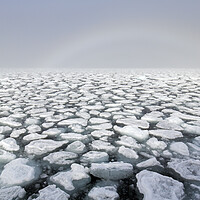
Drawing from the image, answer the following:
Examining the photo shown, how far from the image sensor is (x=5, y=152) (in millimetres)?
1252

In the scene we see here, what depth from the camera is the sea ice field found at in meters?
Result: 0.92

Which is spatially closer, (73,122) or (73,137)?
(73,137)

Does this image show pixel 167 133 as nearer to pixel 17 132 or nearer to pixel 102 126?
pixel 102 126

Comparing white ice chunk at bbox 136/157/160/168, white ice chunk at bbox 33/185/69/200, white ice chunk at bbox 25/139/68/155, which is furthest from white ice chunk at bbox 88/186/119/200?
white ice chunk at bbox 25/139/68/155

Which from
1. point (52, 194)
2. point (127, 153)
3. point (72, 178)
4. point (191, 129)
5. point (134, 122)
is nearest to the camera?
point (52, 194)

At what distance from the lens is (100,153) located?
1.25 meters

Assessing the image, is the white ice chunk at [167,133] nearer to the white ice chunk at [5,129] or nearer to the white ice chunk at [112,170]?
the white ice chunk at [112,170]

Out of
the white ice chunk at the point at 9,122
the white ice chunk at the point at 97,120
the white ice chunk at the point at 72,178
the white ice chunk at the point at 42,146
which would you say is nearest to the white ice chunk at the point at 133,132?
the white ice chunk at the point at 97,120

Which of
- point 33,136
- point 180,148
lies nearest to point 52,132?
point 33,136

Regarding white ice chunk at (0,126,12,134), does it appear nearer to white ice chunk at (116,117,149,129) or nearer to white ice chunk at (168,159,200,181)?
white ice chunk at (116,117,149,129)

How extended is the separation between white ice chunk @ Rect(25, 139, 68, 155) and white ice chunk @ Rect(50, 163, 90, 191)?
275 millimetres

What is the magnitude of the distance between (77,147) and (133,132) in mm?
432

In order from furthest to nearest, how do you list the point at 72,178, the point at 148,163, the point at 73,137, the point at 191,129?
1. the point at 191,129
2. the point at 73,137
3. the point at 148,163
4. the point at 72,178

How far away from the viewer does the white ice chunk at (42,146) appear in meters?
1.28
